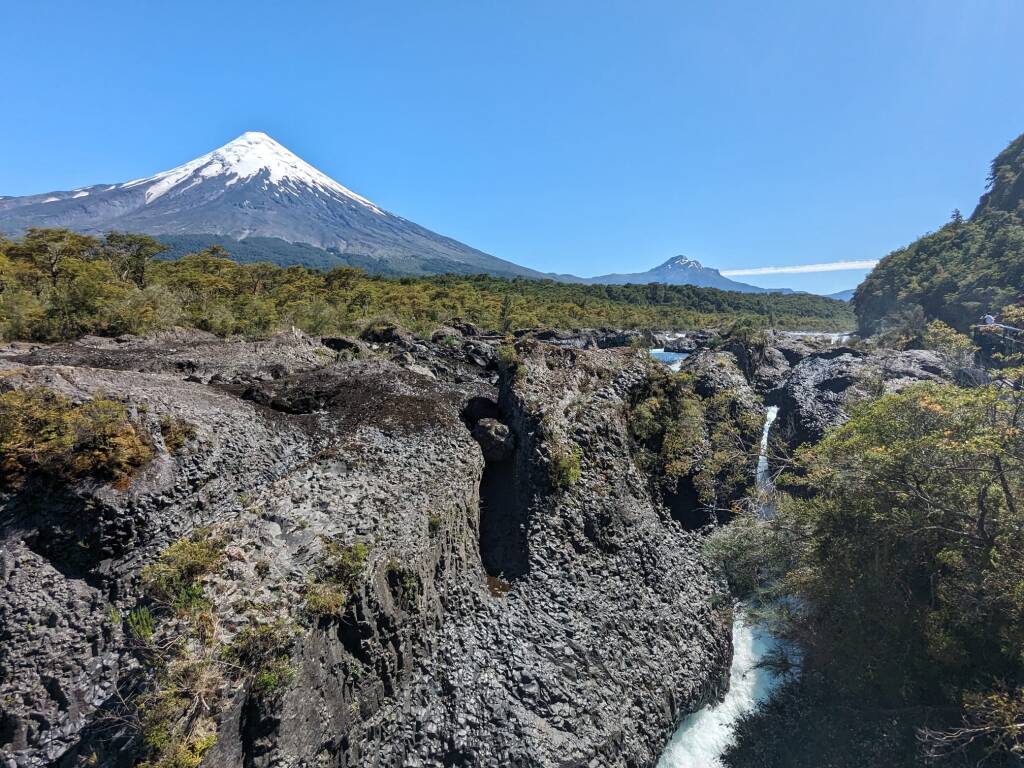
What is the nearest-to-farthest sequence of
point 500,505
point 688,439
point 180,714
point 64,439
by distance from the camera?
1. point 180,714
2. point 64,439
3. point 500,505
4. point 688,439

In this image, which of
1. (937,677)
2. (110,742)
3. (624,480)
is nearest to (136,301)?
(110,742)

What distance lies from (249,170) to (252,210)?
26.5 m

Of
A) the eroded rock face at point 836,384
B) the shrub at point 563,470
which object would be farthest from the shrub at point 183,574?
the eroded rock face at point 836,384

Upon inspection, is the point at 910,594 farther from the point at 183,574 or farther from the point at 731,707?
the point at 183,574

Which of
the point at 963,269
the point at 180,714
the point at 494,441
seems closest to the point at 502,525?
the point at 494,441

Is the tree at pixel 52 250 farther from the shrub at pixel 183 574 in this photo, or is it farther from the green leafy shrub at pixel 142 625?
the green leafy shrub at pixel 142 625

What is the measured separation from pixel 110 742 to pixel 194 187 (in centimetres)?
22335

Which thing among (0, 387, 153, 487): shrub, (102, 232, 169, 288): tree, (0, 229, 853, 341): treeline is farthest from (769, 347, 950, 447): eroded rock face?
(102, 232, 169, 288): tree

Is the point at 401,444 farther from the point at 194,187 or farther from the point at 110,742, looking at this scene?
the point at 194,187

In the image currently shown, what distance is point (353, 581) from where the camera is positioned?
8.62 metres

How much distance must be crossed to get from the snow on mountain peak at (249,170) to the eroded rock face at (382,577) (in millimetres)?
202021

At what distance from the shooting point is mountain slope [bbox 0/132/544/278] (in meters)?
156

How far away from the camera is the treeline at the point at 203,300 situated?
72.0 ft

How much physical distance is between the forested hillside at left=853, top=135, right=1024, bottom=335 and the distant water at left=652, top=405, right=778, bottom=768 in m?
30.5
